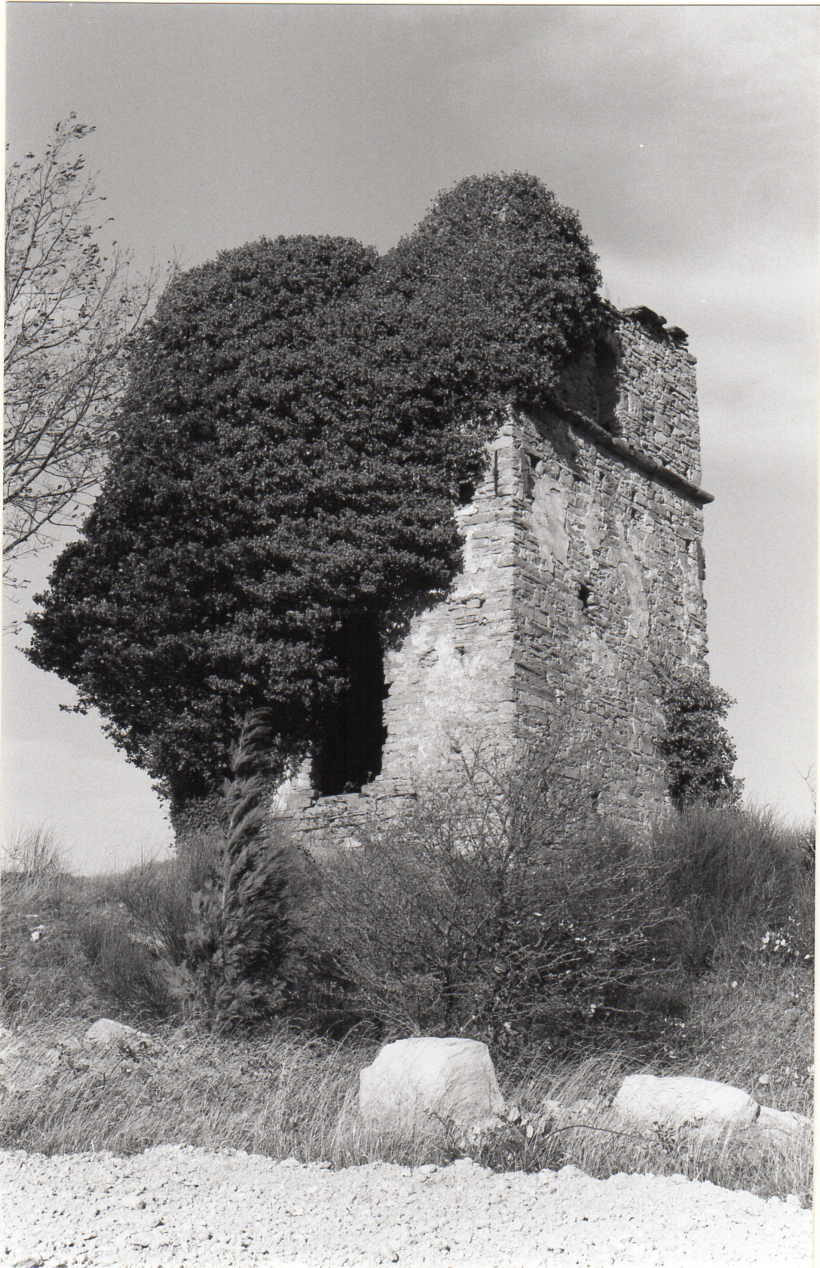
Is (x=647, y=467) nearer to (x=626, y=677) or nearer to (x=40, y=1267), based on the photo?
(x=626, y=677)

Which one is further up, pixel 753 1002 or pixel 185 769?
pixel 185 769

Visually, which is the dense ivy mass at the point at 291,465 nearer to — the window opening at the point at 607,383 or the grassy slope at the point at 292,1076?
the window opening at the point at 607,383

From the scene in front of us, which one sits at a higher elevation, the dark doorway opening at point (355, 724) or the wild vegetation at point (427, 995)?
the dark doorway opening at point (355, 724)

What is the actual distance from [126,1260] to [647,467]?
42.2 ft

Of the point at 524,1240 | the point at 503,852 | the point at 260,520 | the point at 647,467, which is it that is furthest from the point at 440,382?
the point at 524,1240

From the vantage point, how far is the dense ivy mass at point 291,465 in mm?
12398

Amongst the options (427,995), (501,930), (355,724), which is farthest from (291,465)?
(427,995)

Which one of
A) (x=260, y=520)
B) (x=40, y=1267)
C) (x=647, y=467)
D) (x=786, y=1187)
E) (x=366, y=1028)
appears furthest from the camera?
(x=647, y=467)

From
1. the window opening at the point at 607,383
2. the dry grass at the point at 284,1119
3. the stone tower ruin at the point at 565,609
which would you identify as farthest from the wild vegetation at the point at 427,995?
the window opening at the point at 607,383

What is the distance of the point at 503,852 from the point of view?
8.66 meters

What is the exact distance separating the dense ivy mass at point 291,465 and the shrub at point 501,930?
3.71m

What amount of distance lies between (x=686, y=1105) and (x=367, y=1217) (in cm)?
268

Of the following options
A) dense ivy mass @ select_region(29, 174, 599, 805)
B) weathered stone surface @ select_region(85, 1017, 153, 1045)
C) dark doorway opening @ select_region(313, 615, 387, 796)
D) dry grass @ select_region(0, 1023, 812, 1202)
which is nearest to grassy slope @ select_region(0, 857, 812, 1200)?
dry grass @ select_region(0, 1023, 812, 1202)

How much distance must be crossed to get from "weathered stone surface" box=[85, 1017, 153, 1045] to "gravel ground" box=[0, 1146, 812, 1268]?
2128 millimetres
